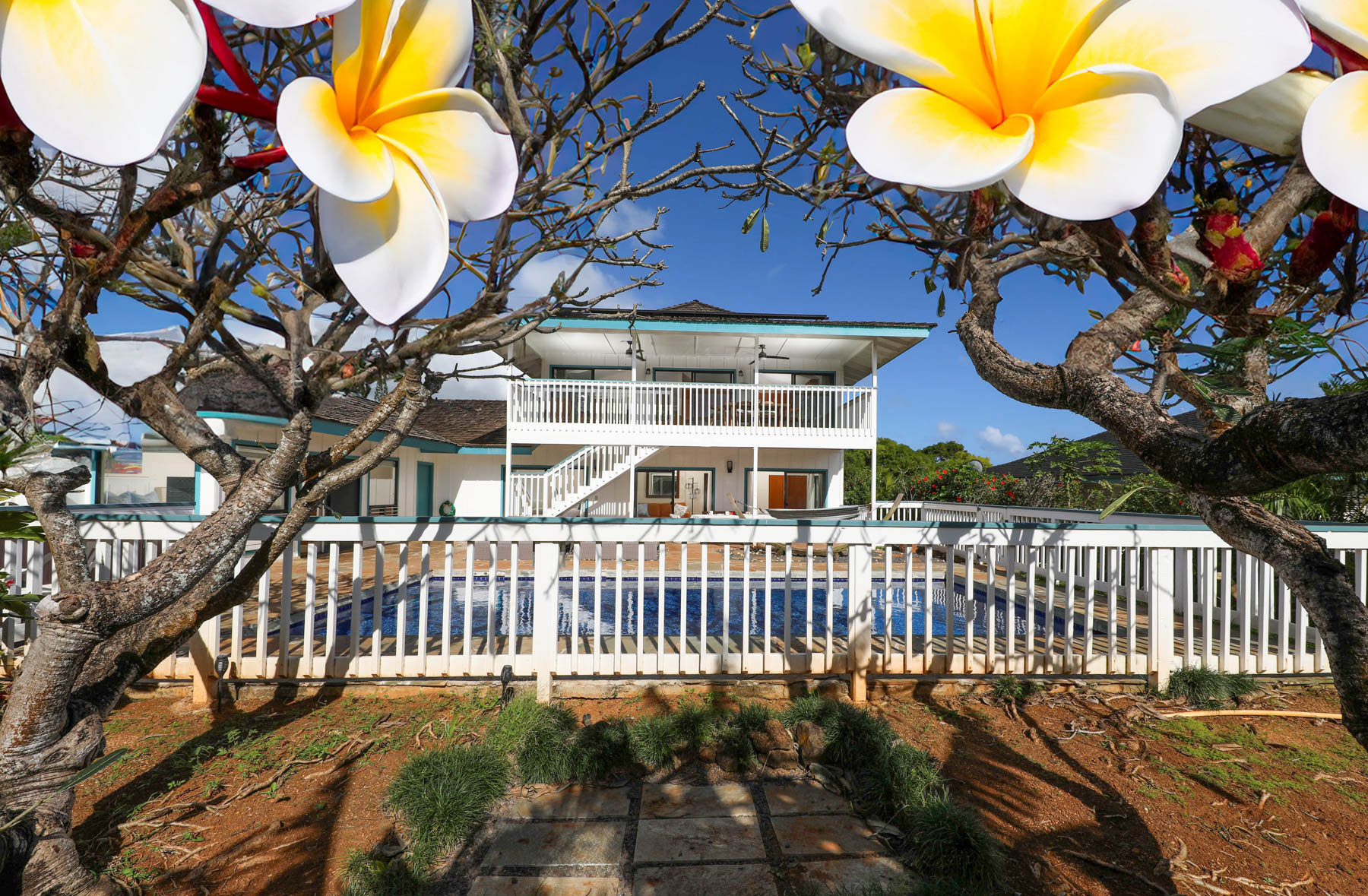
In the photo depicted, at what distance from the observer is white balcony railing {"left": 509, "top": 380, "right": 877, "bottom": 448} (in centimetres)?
1362

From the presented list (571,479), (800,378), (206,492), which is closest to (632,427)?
(571,479)

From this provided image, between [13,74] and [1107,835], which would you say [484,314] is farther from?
[1107,835]

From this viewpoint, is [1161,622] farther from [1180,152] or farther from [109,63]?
[109,63]

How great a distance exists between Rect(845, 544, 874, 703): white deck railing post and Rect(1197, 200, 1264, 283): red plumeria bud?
3.72 metres

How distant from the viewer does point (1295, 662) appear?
4.61 metres

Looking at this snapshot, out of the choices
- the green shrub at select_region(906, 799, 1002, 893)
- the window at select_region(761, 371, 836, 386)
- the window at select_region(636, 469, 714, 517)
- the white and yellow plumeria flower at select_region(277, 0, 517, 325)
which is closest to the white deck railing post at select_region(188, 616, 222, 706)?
the green shrub at select_region(906, 799, 1002, 893)

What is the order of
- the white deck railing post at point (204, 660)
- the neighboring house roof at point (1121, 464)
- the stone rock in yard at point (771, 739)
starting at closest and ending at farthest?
the stone rock in yard at point (771, 739)
the white deck railing post at point (204, 660)
the neighboring house roof at point (1121, 464)

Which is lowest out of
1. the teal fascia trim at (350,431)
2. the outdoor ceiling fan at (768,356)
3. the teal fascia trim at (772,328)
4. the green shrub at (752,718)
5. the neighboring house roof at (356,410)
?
the green shrub at (752,718)

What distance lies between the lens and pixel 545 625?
13.5 feet

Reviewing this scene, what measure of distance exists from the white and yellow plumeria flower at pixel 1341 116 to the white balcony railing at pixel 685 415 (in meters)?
12.9

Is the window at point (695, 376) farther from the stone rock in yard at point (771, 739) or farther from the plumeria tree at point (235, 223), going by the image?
the stone rock in yard at point (771, 739)

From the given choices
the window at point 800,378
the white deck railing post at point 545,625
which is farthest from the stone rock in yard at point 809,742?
the window at point 800,378

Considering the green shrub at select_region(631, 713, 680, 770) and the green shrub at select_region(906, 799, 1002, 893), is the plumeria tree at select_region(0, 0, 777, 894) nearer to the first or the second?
the green shrub at select_region(631, 713, 680, 770)

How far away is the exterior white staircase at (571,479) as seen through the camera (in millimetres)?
13125
